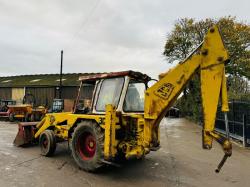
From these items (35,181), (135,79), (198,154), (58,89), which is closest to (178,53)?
(58,89)

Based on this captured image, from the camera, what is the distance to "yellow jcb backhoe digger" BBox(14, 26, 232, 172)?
4969 millimetres

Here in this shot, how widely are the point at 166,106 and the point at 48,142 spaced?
392cm

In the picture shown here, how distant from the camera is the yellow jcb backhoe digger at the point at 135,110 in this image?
4969 millimetres

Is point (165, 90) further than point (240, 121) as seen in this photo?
No

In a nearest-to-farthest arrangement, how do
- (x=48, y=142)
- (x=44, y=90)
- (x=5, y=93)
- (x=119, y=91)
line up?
1. (x=119, y=91)
2. (x=48, y=142)
3. (x=44, y=90)
4. (x=5, y=93)

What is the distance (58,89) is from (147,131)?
80.4ft

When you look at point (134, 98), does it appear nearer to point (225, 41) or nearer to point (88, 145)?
point (88, 145)

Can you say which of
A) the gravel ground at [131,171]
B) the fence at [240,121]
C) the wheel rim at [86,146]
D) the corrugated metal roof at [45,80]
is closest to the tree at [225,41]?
the corrugated metal roof at [45,80]

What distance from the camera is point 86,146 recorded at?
665 centimetres

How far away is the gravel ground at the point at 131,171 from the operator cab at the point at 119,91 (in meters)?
1.47

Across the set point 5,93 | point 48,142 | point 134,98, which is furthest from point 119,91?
point 5,93

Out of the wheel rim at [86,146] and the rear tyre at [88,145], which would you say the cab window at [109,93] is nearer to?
the rear tyre at [88,145]

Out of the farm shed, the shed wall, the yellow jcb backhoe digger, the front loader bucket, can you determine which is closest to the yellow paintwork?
the yellow jcb backhoe digger

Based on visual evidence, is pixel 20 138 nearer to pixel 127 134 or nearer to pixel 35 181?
pixel 35 181
